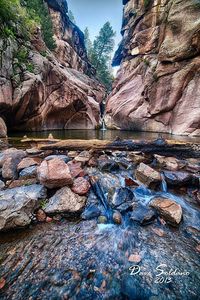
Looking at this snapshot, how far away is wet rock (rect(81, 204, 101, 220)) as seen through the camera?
3147 millimetres

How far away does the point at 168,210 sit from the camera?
10.1ft

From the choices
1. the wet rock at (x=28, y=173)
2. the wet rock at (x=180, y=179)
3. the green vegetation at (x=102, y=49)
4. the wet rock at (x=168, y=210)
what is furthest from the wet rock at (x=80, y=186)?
the green vegetation at (x=102, y=49)

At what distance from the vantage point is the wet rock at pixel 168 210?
9.81 feet

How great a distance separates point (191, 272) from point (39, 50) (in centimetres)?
2020

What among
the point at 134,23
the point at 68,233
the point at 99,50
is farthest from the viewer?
the point at 99,50

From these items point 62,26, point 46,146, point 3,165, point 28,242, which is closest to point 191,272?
point 28,242

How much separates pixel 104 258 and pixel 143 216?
→ 1.12m

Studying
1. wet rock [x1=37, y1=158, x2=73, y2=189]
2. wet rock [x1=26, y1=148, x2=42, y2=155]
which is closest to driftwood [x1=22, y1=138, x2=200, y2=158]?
wet rock [x1=26, y1=148, x2=42, y2=155]

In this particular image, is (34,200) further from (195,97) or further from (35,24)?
(35,24)

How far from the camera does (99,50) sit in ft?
136

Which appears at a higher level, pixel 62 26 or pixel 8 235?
pixel 62 26

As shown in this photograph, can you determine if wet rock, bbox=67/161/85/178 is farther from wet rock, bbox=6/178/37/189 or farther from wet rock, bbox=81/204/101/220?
wet rock, bbox=81/204/101/220

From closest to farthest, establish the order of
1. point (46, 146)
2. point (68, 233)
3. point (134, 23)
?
1. point (68, 233)
2. point (46, 146)
3. point (134, 23)

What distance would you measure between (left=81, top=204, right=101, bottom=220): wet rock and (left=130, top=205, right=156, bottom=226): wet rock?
68 cm
